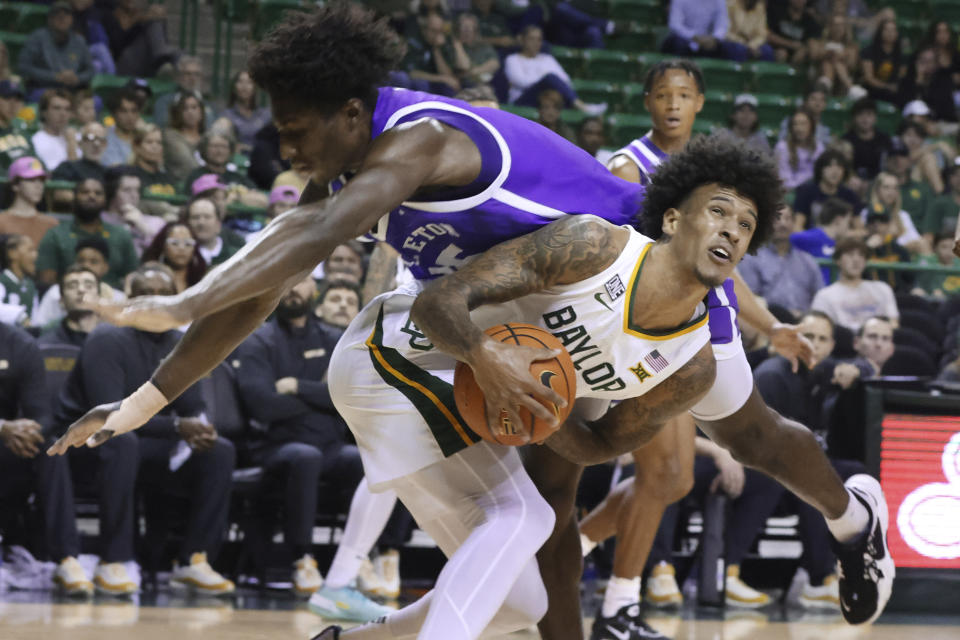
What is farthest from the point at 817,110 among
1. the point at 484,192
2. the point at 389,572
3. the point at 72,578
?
the point at 484,192

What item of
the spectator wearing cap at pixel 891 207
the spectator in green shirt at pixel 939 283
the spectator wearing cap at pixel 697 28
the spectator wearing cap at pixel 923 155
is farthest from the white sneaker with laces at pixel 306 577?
the spectator wearing cap at pixel 697 28

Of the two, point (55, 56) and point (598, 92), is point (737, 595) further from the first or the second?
point (598, 92)

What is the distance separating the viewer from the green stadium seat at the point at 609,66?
13.8 metres

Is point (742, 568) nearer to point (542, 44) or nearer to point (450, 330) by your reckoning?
point (450, 330)

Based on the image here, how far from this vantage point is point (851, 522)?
455cm

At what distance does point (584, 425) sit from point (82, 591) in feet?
11.5

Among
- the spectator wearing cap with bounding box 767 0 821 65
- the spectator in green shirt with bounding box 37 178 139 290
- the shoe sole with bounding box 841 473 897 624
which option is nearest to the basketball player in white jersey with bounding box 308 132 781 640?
the shoe sole with bounding box 841 473 897 624

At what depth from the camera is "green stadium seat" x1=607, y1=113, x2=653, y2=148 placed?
40.7 feet

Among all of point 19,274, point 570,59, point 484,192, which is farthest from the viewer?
point 570,59

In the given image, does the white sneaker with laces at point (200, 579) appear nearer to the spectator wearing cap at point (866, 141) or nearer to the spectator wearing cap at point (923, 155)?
the spectator wearing cap at point (866, 141)

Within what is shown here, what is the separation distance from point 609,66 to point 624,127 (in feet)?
5.18

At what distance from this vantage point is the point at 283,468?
6816mm

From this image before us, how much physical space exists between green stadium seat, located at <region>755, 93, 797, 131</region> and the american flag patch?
35.4ft

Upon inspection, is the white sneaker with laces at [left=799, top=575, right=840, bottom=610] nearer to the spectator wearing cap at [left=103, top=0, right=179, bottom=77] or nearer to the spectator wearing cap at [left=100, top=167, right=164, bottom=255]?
the spectator wearing cap at [left=100, top=167, right=164, bottom=255]
